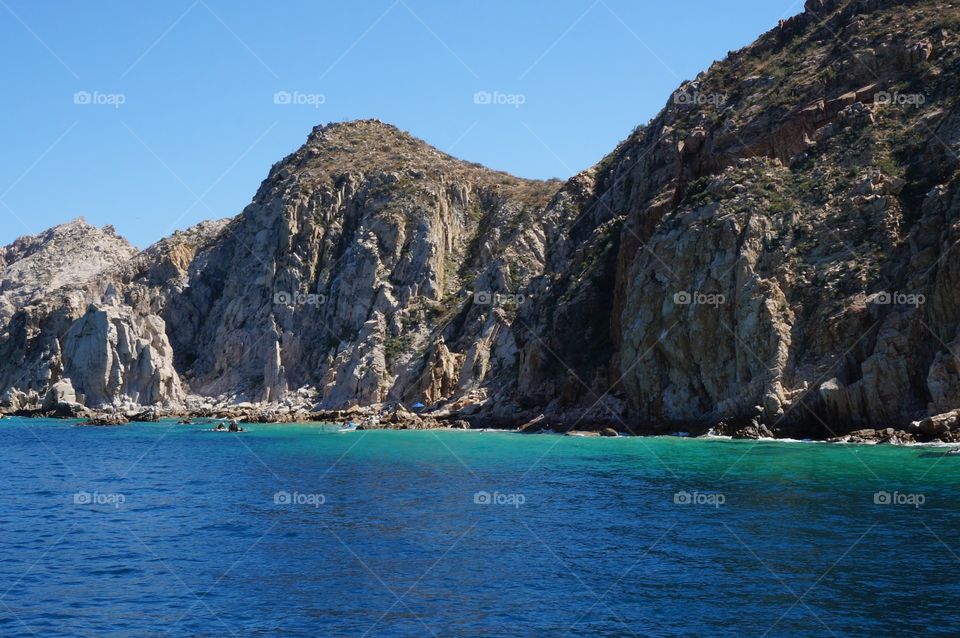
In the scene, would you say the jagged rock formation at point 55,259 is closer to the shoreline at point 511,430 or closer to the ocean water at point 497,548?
the shoreline at point 511,430

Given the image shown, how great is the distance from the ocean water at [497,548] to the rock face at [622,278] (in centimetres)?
1241

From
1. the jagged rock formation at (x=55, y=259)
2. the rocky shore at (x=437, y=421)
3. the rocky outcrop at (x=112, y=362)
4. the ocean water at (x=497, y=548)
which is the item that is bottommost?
the ocean water at (x=497, y=548)

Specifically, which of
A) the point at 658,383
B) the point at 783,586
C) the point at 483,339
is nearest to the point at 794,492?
the point at 783,586

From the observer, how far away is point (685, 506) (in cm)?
3491

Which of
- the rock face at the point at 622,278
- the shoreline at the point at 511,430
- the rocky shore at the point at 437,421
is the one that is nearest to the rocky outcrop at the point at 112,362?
the rock face at the point at 622,278

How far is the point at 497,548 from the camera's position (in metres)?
28.2

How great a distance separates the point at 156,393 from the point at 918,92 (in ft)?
320

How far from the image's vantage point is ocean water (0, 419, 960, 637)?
2042 cm

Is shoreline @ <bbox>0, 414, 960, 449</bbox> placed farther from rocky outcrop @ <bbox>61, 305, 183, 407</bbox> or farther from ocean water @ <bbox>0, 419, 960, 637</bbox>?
rocky outcrop @ <bbox>61, 305, 183, 407</bbox>

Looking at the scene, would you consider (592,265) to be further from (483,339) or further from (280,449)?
(280,449)

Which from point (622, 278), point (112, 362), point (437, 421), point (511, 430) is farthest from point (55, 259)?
point (622, 278)

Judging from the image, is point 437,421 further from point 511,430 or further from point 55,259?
point 55,259

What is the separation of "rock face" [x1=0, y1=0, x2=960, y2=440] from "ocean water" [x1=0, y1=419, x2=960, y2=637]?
12411 millimetres

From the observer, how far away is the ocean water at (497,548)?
20.4 metres
